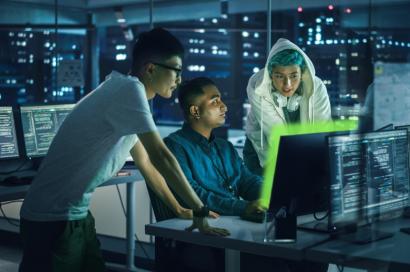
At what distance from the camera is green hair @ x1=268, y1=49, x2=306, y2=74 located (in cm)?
317

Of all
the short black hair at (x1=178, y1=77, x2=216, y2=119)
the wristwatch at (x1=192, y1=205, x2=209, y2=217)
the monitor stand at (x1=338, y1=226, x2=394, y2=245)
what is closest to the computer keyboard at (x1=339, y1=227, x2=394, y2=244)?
the monitor stand at (x1=338, y1=226, x2=394, y2=245)

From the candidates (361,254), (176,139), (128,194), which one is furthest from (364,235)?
(128,194)

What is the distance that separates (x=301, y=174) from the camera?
2.40m

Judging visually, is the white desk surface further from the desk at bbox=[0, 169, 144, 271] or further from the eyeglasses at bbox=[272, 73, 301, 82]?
the desk at bbox=[0, 169, 144, 271]

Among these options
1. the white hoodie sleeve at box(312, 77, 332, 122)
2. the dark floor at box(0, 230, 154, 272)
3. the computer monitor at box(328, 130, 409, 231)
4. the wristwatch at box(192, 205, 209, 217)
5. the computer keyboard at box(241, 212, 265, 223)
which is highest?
the white hoodie sleeve at box(312, 77, 332, 122)

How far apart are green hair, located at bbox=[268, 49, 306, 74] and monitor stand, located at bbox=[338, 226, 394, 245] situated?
1.04 metres

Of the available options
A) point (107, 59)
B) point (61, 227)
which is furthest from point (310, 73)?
point (107, 59)

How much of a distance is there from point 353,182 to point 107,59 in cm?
342

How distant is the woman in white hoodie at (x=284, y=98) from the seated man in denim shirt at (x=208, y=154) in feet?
0.71

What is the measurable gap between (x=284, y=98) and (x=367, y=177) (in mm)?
892

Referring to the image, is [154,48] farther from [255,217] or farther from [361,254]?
[361,254]

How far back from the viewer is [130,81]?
7.40 feet

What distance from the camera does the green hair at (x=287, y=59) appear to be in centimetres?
317

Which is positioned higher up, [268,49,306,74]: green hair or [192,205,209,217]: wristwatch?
[268,49,306,74]: green hair
